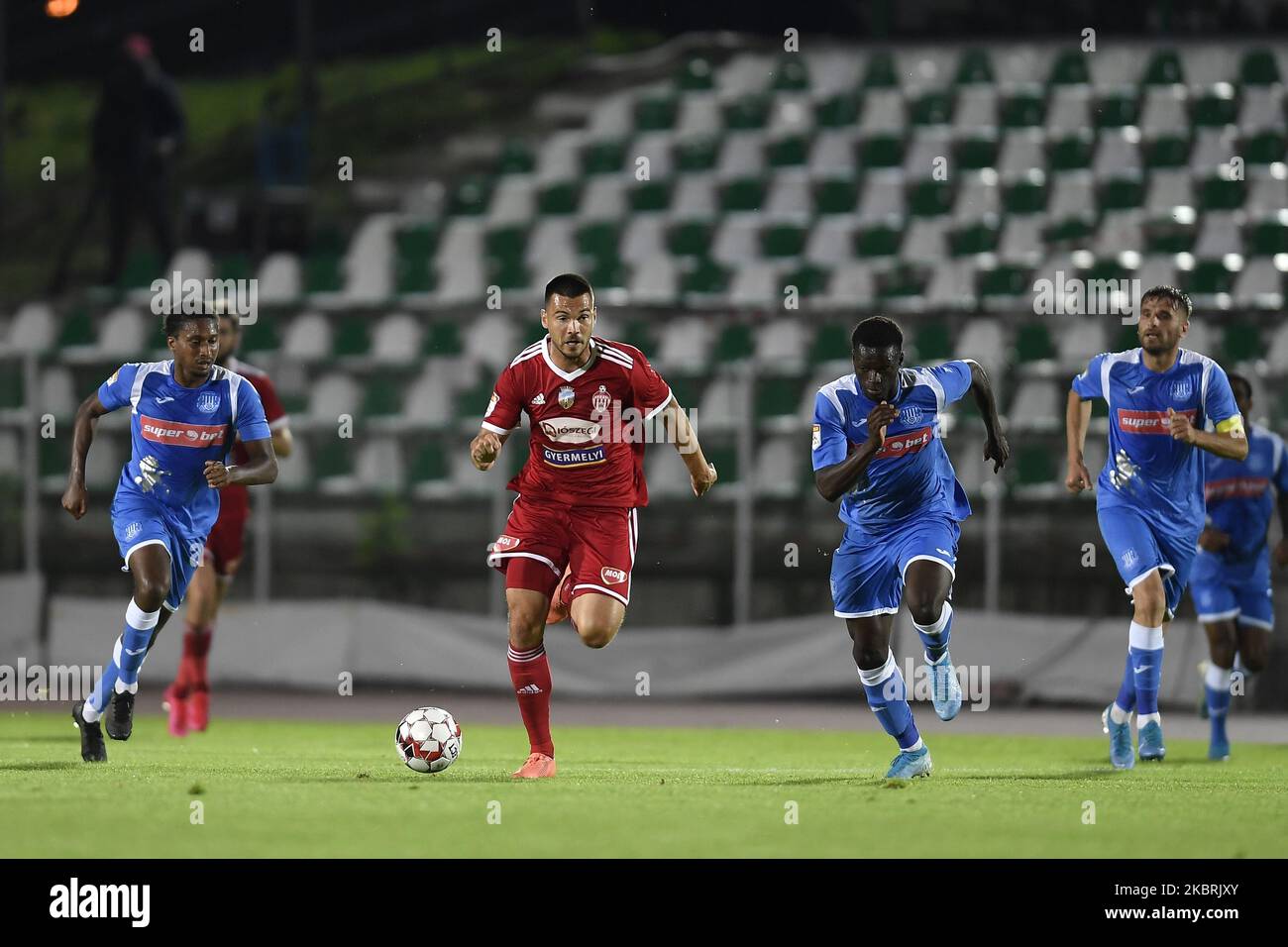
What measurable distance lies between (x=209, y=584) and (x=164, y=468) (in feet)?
7.55

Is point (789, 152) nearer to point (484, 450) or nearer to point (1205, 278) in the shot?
point (1205, 278)

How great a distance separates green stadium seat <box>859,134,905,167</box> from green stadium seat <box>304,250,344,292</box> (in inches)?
207

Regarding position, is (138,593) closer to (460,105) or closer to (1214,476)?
(1214,476)

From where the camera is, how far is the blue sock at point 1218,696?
10.8 meters

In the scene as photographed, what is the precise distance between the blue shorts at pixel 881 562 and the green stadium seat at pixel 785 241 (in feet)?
33.4

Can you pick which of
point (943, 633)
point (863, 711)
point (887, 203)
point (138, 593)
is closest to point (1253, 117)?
point (887, 203)

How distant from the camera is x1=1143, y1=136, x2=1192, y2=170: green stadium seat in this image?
18750mm

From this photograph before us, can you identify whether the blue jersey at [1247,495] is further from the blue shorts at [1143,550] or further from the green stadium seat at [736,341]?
the green stadium seat at [736,341]

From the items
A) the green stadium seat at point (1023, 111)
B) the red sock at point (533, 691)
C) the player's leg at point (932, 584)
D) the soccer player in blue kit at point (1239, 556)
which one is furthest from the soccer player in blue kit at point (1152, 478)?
the green stadium seat at point (1023, 111)

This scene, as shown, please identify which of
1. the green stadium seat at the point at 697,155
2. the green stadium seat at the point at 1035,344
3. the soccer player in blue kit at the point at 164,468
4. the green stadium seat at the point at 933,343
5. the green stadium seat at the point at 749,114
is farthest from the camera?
the green stadium seat at the point at 749,114

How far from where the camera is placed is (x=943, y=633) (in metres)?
8.88

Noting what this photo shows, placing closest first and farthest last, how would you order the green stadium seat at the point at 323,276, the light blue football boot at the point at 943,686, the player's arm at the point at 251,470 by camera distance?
the light blue football boot at the point at 943,686 → the player's arm at the point at 251,470 → the green stadium seat at the point at 323,276

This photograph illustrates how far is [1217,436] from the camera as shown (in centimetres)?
963

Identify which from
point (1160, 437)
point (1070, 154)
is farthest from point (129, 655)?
point (1070, 154)
